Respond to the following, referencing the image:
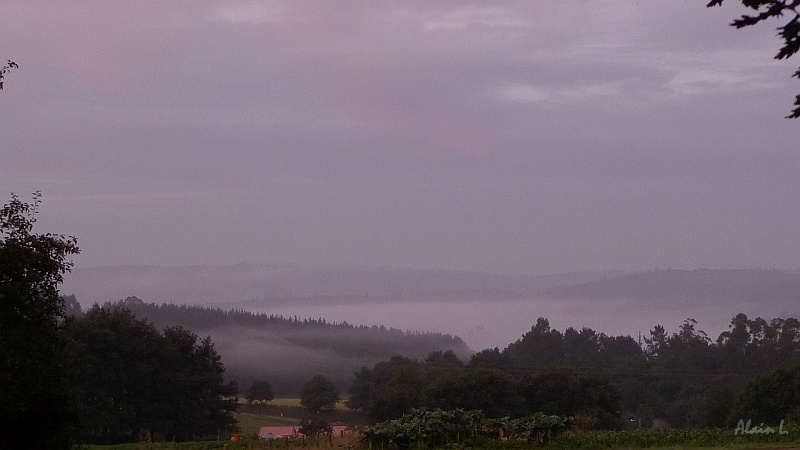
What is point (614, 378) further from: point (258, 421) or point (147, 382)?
point (147, 382)

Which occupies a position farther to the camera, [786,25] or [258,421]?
[258,421]

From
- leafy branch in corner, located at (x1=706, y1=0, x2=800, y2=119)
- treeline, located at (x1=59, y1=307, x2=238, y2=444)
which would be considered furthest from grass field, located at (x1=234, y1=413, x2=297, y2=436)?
leafy branch in corner, located at (x1=706, y1=0, x2=800, y2=119)

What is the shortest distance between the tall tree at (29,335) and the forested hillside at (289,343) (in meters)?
70.7

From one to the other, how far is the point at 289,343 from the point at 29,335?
12049 cm

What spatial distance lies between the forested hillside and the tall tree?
7067 cm

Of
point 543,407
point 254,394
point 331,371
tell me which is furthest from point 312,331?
point 543,407

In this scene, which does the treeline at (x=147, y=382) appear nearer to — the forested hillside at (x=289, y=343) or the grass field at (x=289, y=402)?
the grass field at (x=289, y=402)

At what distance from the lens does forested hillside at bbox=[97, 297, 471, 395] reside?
10156cm

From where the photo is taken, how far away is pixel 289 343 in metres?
133

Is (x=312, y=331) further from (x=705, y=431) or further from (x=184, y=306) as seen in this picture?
(x=705, y=431)

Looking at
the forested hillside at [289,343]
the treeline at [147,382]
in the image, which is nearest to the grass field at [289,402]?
the forested hillside at [289,343]

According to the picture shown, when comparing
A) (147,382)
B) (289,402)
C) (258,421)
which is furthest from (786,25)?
(289,402)

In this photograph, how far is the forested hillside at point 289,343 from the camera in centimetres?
10156

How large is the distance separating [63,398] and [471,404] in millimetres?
29795
